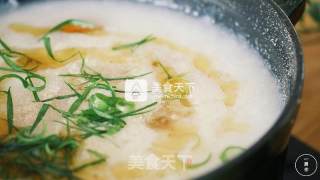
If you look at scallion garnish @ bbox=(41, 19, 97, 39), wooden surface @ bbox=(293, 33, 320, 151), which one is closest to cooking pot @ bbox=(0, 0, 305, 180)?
scallion garnish @ bbox=(41, 19, 97, 39)

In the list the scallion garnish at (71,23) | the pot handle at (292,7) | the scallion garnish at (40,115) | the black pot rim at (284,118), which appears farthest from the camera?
the scallion garnish at (71,23)

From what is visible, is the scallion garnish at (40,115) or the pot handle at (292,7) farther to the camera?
the pot handle at (292,7)

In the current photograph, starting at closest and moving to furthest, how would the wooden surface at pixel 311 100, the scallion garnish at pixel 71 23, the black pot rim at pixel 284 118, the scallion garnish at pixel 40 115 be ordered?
the black pot rim at pixel 284 118 → the scallion garnish at pixel 40 115 → the scallion garnish at pixel 71 23 → the wooden surface at pixel 311 100

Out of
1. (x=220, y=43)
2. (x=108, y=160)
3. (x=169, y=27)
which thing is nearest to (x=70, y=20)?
(x=169, y=27)

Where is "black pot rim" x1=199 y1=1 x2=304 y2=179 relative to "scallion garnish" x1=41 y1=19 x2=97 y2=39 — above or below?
above

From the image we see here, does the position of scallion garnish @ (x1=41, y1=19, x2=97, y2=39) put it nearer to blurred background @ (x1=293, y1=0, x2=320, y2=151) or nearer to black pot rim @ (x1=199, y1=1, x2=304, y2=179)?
black pot rim @ (x1=199, y1=1, x2=304, y2=179)

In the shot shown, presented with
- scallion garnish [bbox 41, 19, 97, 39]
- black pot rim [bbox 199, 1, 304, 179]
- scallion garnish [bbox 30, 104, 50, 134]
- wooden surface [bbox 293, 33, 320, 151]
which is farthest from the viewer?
wooden surface [bbox 293, 33, 320, 151]

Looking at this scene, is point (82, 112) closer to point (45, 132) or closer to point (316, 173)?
point (45, 132)

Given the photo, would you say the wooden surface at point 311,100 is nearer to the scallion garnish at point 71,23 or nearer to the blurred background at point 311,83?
the blurred background at point 311,83

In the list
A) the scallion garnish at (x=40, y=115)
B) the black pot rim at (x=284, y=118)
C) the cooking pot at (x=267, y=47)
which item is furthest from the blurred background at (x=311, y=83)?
the scallion garnish at (x=40, y=115)

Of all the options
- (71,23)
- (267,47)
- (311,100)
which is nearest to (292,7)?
(267,47)
